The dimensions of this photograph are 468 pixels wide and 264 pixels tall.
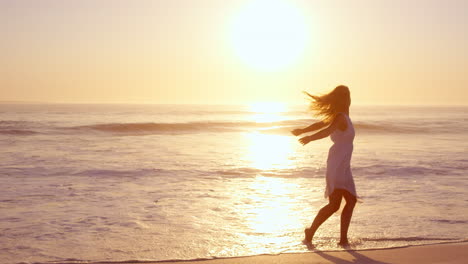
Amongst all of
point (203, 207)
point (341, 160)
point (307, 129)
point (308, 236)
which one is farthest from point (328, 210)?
point (203, 207)

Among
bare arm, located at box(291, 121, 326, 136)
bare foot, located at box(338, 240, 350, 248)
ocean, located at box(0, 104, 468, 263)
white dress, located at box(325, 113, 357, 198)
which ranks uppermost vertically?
bare arm, located at box(291, 121, 326, 136)

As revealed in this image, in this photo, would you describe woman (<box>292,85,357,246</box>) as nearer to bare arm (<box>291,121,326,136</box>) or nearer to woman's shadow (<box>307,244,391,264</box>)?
bare arm (<box>291,121,326,136</box>)

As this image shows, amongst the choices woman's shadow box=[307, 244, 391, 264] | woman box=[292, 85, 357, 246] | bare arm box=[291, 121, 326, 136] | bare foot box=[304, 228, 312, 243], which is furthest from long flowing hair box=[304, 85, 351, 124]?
woman's shadow box=[307, 244, 391, 264]

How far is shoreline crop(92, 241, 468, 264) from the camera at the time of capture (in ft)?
16.4

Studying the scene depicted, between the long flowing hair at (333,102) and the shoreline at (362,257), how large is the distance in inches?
56.6

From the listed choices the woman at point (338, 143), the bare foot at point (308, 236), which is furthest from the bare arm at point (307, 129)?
the bare foot at point (308, 236)

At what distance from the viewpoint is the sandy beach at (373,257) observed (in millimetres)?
4980

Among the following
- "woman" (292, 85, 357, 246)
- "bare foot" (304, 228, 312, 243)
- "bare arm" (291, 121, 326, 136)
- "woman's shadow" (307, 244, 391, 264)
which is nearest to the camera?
"woman's shadow" (307, 244, 391, 264)

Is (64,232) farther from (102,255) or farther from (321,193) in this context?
(321,193)

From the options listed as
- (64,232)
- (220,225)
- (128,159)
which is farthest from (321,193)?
(128,159)

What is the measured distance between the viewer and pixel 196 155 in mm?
16078

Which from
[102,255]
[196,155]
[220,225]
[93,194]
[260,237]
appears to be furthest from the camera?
[196,155]

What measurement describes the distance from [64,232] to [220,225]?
6.42 ft

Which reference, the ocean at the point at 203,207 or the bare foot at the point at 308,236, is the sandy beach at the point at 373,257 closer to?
the ocean at the point at 203,207
